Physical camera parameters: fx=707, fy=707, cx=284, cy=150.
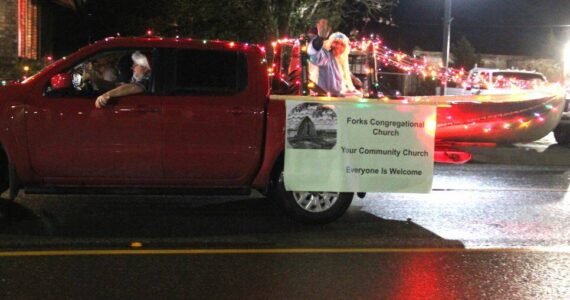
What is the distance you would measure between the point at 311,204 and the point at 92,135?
Answer: 226 centimetres

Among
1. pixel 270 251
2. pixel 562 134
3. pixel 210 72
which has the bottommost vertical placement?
pixel 270 251

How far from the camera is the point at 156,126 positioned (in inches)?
264

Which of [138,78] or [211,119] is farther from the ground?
[138,78]

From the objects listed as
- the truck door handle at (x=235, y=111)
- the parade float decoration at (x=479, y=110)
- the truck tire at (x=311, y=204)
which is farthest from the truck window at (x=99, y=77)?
the truck tire at (x=311, y=204)

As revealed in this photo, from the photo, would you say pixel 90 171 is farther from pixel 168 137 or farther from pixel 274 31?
pixel 274 31

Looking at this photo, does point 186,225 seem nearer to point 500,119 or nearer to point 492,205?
point 492,205

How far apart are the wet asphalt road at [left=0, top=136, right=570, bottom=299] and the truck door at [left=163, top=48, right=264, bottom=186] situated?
0.64m

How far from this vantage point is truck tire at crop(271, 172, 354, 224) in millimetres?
7145

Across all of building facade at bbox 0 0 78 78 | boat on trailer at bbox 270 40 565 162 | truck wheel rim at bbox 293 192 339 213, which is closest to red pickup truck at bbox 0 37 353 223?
truck wheel rim at bbox 293 192 339 213

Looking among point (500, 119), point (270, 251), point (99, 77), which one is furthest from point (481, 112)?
point (99, 77)

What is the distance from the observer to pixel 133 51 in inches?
274

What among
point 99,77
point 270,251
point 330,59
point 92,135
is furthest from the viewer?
point 330,59

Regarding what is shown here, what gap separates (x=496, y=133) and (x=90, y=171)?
4.84 meters

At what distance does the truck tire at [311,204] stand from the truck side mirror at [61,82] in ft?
7.33
